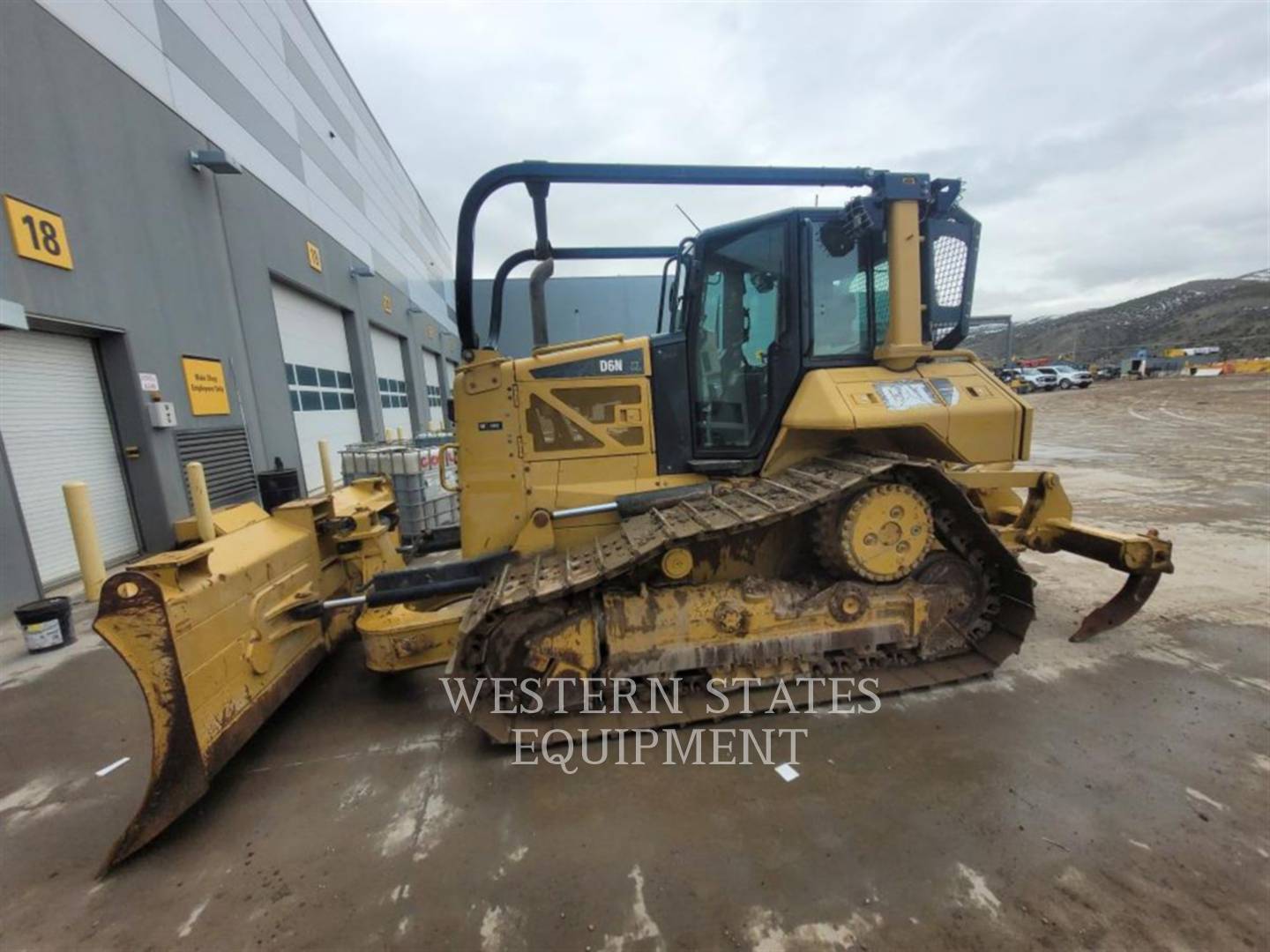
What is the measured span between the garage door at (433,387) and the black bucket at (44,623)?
14.8 m

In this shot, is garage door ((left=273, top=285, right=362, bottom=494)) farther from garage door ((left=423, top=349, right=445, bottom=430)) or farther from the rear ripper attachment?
the rear ripper attachment

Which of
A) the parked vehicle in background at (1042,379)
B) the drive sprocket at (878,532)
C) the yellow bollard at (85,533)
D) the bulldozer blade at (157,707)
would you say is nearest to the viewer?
the bulldozer blade at (157,707)

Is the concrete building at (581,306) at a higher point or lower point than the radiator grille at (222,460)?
higher

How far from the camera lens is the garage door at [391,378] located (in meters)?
14.6

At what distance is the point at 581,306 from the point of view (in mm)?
30250

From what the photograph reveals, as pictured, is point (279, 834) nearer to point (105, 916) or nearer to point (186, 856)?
point (186, 856)

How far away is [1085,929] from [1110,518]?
6.49m

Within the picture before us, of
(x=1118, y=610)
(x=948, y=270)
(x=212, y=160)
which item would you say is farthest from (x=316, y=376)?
(x=1118, y=610)

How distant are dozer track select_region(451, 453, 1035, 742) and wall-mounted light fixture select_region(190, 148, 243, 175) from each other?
794 centimetres

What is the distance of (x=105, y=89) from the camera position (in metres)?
5.87

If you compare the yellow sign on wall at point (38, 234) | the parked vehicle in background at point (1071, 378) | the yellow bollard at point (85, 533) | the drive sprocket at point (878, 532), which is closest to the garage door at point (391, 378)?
the yellow sign on wall at point (38, 234)

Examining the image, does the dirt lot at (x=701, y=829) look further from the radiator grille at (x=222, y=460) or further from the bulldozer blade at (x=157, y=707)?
the radiator grille at (x=222, y=460)

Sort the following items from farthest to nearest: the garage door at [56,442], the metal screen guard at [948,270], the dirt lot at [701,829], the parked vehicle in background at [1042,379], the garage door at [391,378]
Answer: the parked vehicle in background at [1042,379] < the garage door at [391,378] < the garage door at [56,442] < the metal screen guard at [948,270] < the dirt lot at [701,829]

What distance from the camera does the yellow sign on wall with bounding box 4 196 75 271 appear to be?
15.9 ft
